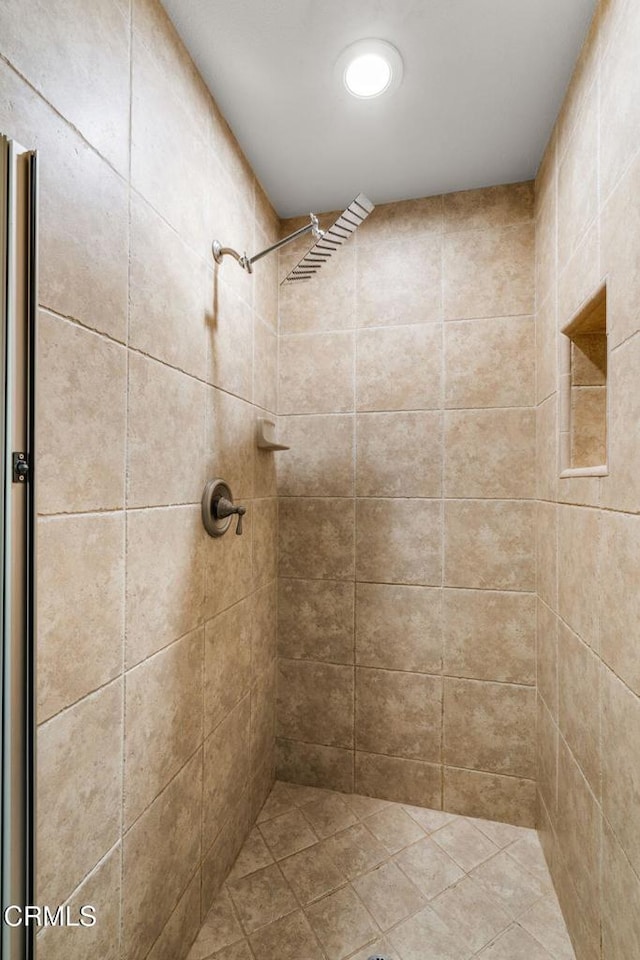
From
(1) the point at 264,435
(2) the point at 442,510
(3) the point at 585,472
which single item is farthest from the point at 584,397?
(1) the point at 264,435

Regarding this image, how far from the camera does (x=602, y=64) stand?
1083mm

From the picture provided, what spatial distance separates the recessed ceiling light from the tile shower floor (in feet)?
7.82

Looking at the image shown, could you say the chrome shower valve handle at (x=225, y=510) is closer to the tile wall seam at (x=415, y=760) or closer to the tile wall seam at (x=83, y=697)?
the tile wall seam at (x=83, y=697)

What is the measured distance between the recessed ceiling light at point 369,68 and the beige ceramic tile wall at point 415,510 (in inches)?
22.3

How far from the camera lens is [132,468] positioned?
988 millimetres

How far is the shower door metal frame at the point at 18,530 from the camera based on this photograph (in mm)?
674

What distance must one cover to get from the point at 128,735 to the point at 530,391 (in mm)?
1665

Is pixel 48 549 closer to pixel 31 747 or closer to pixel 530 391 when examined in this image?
pixel 31 747

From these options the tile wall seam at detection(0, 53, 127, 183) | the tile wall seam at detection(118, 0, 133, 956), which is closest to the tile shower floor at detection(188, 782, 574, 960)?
the tile wall seam at detection(118, 0, 133, 956)

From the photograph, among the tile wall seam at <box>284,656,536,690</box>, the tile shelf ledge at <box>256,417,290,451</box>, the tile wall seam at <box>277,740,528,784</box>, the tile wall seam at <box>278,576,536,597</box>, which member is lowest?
the tile wall seam at <box>277,740,528,784</box>

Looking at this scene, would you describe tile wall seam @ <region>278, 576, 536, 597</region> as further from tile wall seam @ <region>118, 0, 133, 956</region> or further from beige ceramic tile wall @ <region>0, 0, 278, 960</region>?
tile wall seam @ <region>118, 0, 133, 956</region>

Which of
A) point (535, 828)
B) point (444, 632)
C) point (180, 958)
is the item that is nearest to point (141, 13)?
point (444, 632)

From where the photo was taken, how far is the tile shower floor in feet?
4.10

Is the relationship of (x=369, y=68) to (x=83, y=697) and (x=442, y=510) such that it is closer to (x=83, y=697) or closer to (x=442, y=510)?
(x=442, y=510)
